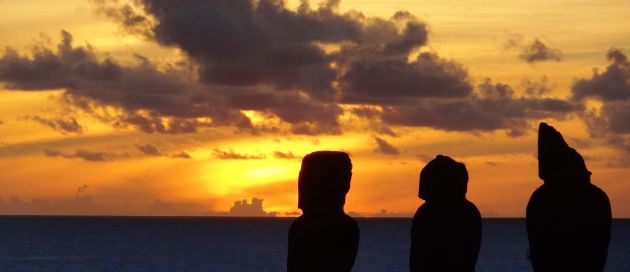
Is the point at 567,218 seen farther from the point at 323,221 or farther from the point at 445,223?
the point at 323,221

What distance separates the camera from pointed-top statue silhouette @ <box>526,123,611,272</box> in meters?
24.9

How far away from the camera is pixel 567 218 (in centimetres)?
2492

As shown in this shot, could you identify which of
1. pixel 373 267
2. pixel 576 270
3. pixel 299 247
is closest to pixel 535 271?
pixel 576 270

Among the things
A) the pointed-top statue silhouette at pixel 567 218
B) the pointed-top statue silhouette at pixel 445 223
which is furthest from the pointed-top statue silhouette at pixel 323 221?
the pointed-top statue silhouette at pixel 567 218

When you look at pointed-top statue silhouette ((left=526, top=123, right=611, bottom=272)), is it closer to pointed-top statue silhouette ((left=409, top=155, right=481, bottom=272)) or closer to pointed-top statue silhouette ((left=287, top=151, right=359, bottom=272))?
pointed-top statue silhouette ((left=409, top=155, right=481, bottom=272))

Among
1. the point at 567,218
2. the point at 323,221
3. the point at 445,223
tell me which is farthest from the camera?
A: the point at 323,221

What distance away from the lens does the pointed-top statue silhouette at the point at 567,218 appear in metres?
24.9

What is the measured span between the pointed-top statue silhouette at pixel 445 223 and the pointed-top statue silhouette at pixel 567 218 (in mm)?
1305

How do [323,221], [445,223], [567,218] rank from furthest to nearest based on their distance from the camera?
[323,221], [445,223], [567,218]

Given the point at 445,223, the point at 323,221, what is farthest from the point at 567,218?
the point at 323,221

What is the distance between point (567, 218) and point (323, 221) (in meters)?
5.07

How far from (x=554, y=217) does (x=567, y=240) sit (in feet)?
1.60

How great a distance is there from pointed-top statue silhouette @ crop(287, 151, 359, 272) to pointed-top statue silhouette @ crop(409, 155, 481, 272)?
1.38 metres

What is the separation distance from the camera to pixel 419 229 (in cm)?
2658
